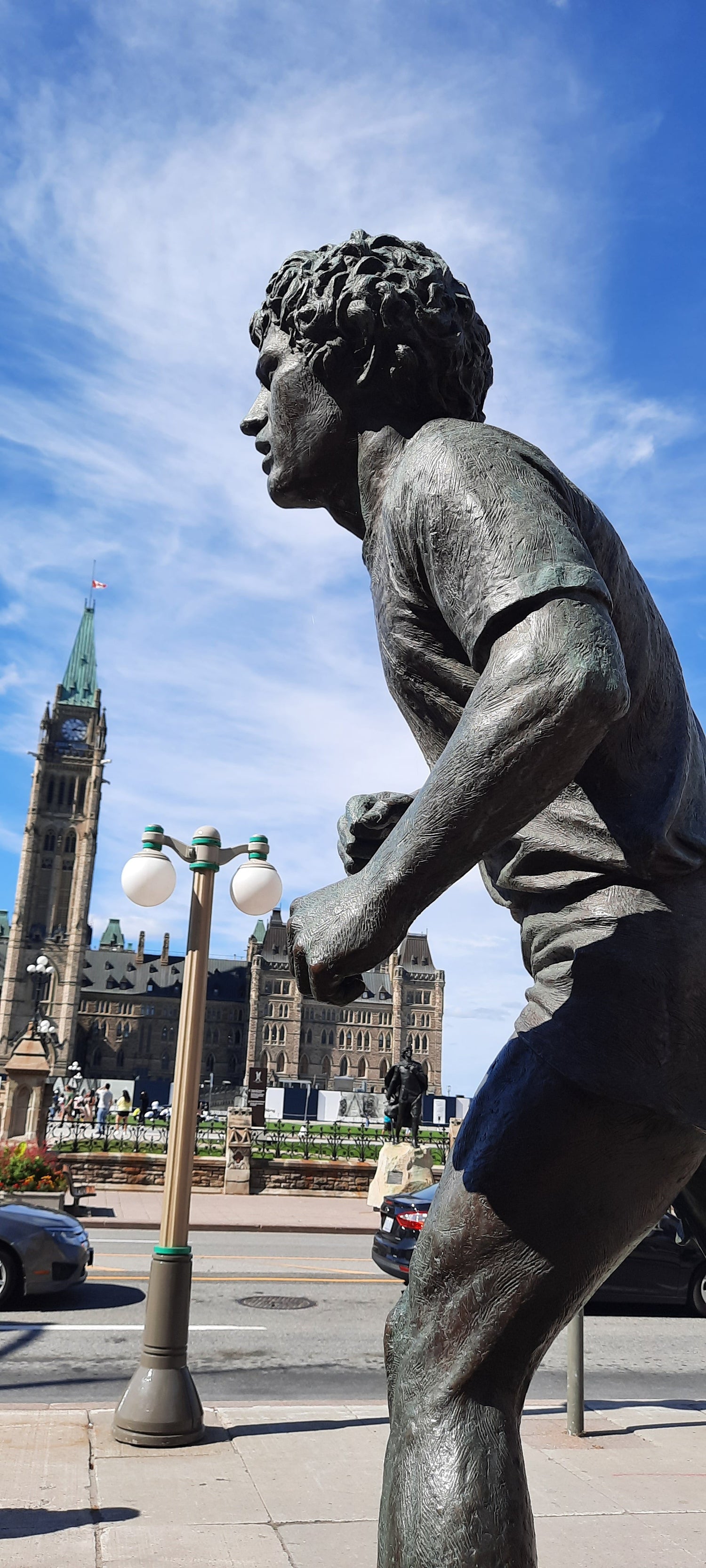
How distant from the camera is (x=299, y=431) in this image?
2000 millimetres

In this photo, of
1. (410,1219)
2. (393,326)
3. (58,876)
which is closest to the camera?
(393,326)

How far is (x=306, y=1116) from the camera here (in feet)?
192

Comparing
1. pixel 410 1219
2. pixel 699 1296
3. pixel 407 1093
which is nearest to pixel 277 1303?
pixel 410 1219

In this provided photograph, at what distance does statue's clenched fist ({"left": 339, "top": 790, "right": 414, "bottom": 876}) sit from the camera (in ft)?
6.22

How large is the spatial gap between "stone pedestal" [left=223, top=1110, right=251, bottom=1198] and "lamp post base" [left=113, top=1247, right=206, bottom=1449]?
18225mm

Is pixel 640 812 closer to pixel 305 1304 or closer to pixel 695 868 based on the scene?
pixel 695 868

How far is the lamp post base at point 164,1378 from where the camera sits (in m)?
5.91

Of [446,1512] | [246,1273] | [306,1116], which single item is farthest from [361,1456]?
[306,1116]

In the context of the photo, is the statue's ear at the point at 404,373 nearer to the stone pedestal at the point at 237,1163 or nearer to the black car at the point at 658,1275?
the black car at the point at 658,1275

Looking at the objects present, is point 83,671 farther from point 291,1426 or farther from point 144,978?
point 291,1426

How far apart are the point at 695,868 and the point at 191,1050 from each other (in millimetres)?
5741

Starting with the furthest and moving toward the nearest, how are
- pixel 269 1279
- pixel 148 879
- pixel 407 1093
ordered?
pixel 407 1093
pixel 269 1279
pixel 148 879

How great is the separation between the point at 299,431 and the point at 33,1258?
10.5 m

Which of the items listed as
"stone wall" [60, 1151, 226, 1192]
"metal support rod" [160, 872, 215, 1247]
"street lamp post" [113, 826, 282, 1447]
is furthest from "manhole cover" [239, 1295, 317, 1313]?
"stone wall" [60, 1151, 226, 1192]
